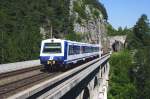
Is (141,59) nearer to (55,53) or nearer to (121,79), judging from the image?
(121,79)

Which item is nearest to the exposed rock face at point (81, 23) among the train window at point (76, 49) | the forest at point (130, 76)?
the forest at point (130, 76)

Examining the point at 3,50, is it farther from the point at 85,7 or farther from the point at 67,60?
the point at 85,7

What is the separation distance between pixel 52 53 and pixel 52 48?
0.60 meters

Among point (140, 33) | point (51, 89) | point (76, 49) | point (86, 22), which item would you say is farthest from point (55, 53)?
point (140, 33)

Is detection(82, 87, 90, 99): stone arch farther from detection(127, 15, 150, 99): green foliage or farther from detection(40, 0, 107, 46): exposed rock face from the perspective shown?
detection(40, 0, 107, 46): exposed rock face

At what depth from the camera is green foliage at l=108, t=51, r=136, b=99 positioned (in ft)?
250

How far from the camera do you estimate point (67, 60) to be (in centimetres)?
3297

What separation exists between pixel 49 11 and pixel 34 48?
33.0 meters

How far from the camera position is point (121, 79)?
282 ft

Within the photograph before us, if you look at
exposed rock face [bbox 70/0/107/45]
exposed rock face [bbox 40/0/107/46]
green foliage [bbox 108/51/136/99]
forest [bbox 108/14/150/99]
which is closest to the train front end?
green foliage [bbox 108/51/136/99]

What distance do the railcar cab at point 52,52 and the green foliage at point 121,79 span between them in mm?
39513

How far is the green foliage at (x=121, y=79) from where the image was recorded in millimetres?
76056

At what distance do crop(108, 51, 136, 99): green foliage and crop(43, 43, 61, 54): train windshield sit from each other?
39508mm

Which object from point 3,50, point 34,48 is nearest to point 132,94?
point 34,48
